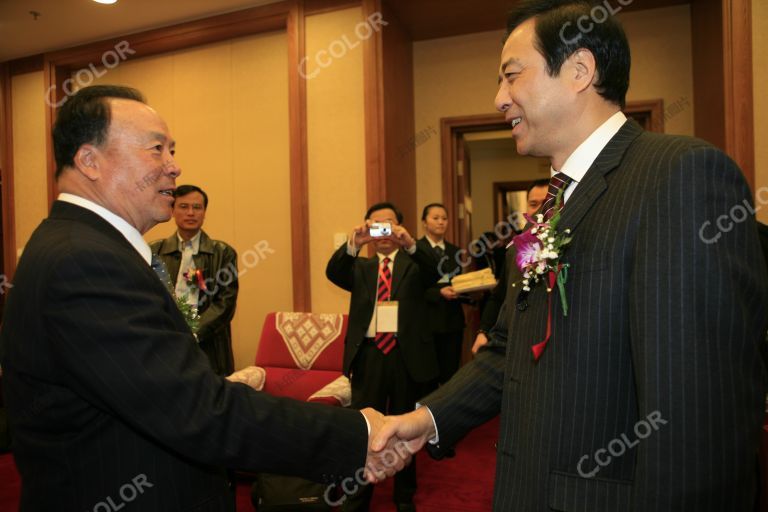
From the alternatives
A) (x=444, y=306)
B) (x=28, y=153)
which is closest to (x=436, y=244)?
(x=444, y=306)

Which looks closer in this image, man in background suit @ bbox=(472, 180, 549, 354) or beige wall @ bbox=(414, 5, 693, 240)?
man in background suit @ bbox=(472, 180, 549, 354)

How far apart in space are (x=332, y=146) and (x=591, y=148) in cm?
363

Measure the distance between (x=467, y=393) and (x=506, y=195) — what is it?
9079 mm

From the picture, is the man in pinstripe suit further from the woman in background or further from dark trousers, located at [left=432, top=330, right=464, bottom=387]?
dark trousers, located at [left=432, top=330, right=464, bottom=387]

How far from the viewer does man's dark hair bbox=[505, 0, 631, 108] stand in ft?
3.78

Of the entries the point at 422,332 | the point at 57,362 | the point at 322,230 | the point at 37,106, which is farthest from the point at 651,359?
the point at 37,106

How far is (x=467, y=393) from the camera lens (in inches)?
58.6

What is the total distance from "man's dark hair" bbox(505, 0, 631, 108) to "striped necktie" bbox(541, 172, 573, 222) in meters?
0.19

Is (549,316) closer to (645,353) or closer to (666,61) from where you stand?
(645,353)

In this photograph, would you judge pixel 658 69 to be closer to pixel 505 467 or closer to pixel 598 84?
pixel 598 84

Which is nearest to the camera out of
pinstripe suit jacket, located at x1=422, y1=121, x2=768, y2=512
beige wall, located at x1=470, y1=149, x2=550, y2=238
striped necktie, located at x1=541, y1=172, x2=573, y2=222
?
pinstripe suit jacket, located at x1=422, y1=121, x2=768, y2=512

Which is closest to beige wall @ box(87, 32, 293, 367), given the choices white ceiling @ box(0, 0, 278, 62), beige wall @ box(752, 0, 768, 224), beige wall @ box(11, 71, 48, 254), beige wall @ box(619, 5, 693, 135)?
white ceiling @ box(0, 0, 278, 62)

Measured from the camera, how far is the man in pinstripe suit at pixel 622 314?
83cm

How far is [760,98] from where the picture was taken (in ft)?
12.1
